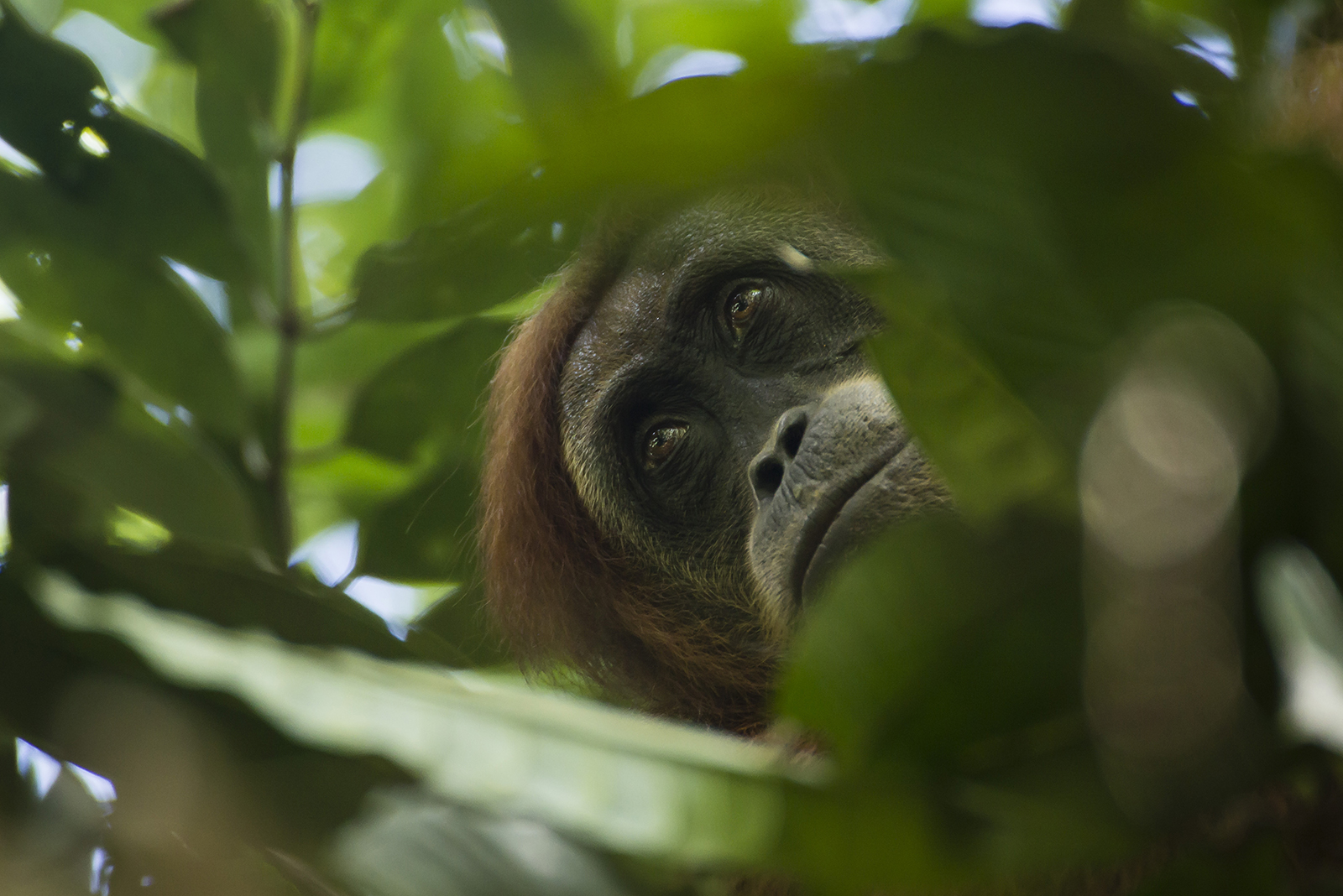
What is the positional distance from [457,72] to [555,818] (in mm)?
990

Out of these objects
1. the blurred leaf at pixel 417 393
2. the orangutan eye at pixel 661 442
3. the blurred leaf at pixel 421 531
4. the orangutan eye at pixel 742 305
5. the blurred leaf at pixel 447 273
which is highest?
the blurred leaf at pixel 447 273

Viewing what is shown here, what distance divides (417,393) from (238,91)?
390 millimetres

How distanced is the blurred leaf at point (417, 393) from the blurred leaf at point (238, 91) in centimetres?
24

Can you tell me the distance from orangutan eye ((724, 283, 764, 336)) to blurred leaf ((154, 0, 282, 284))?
33.7 inches

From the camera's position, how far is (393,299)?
1.12 m

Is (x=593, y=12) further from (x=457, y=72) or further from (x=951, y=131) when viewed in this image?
(x=951, y=131)

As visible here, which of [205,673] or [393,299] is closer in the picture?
[205,673]

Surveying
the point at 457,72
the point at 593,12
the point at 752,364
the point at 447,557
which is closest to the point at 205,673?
the point at 593,12

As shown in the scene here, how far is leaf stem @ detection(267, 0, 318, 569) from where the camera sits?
38.8 inches

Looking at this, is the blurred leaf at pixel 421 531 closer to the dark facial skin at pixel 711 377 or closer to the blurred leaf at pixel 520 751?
the dark facial skin at pixel 711 377

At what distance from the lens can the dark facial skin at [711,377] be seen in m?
1.69

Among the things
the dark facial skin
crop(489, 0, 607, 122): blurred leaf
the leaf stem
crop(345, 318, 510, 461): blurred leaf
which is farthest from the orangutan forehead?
crop(489, 0, 607, 122): blurred leaf

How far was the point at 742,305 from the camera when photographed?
1.82 meters

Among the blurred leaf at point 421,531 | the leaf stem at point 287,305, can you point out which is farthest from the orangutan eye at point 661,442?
the leaf stem at point 287,305
